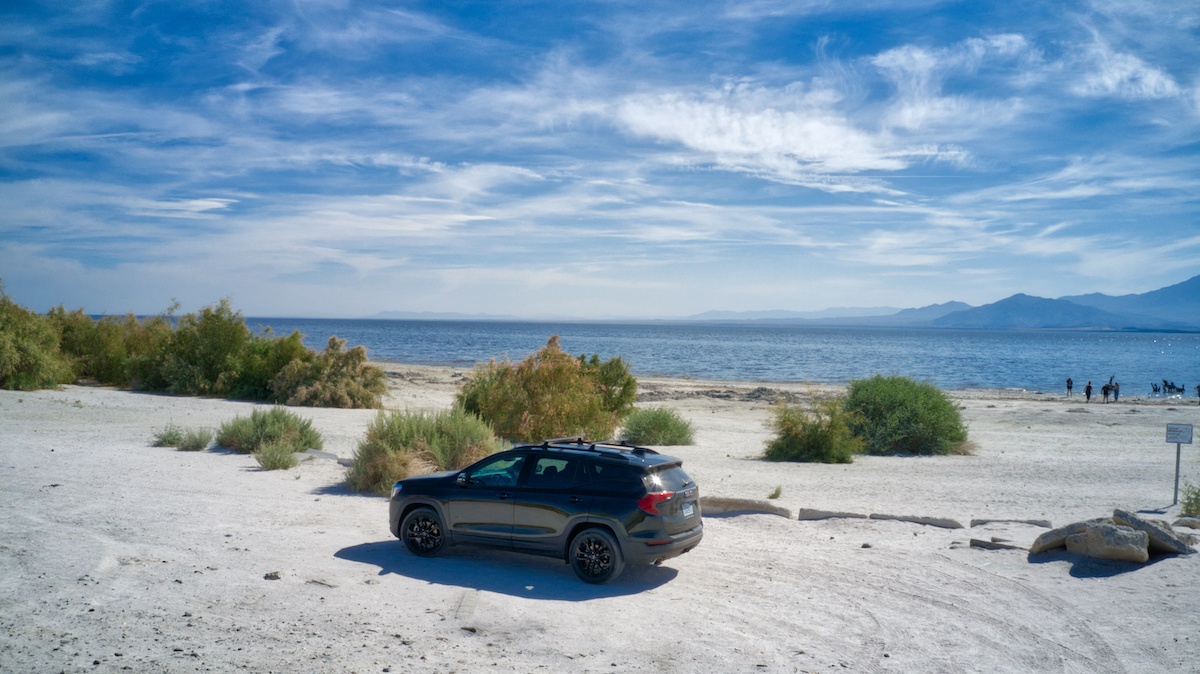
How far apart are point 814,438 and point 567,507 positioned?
12.0 metres

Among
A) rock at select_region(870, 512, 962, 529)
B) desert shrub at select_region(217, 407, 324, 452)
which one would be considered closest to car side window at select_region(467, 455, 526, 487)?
rock at select_region(870, 512, 962, 529)

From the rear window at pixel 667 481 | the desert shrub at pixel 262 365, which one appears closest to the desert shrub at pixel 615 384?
the desert shrub at pixel 262 365

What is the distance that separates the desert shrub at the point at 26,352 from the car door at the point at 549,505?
2467 cm

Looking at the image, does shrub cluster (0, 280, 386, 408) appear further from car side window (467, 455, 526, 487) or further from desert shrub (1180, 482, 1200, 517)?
desert shrub (1180, 482, 1200, 517)

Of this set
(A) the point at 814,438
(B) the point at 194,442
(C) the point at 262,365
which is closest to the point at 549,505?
(B) the point at 194,442

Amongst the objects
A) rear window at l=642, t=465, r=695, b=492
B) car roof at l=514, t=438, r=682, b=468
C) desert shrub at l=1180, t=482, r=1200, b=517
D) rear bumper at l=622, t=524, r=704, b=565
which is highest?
car roof at l=514, t=438, r=682, b=468

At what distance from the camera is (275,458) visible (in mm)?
14992

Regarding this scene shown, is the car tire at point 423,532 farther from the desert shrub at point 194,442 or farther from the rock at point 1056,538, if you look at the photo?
the desert shrub at point 194,442

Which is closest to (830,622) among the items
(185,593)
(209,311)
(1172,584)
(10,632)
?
(1172,584)

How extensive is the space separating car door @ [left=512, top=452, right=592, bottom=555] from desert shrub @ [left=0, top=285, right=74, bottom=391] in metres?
24.7

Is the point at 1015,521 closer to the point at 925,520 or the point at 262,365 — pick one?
the point at 925,520

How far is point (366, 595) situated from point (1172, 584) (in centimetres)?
842

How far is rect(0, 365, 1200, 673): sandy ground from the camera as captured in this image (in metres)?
6.52

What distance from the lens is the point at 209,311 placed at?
3030 centimetres
